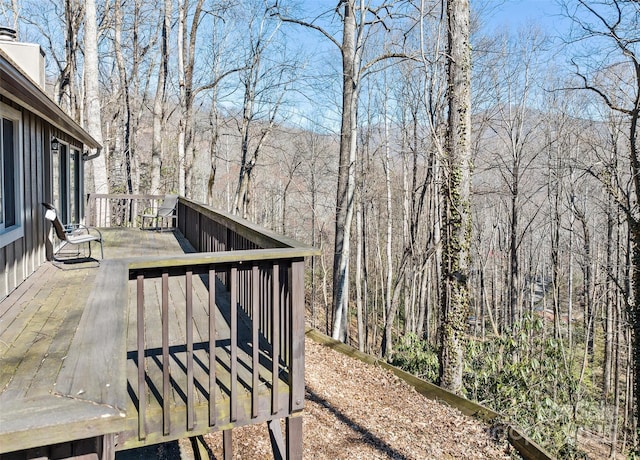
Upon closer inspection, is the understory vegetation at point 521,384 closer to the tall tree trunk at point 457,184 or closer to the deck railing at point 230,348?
the tall tree trunk at point 457,184

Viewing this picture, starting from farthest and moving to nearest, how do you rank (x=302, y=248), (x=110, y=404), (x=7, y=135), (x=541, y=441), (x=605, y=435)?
(x=605, y=435) < (x=541, y=441) < (x=7, y=135) < (x=302, y=248) < (x=110, y=404)

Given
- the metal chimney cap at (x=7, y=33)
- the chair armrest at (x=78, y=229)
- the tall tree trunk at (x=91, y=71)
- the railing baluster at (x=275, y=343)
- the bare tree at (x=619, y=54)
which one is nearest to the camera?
the railing baluster at (x=275, y=343)

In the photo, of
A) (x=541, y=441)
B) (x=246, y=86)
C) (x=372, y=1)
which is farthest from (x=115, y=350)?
(x=246, y=86)

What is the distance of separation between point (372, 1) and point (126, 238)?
8343 mm

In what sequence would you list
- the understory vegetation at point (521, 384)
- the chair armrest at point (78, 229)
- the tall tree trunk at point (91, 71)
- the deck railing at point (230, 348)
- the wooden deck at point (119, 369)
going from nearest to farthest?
the wooden deck at point (119, 369) < the deck railing at point (230, 348) < the understory vegetation at point (521, 384) < the chair armrest at point (78, 229) < the tall tree trunk at point (91, 71)

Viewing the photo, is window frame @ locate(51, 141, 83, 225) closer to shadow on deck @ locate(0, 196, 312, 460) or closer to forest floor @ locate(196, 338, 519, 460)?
shadow on deck @ locate(0, 196, 312, 460)

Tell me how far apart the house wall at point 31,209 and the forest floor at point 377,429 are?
107 inches

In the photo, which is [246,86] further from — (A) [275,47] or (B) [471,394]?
(B) [471,394]

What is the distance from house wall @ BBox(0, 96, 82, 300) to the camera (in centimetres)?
432

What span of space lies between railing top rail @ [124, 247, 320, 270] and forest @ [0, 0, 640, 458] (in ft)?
13.3

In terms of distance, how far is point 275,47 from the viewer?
1512 centimetres

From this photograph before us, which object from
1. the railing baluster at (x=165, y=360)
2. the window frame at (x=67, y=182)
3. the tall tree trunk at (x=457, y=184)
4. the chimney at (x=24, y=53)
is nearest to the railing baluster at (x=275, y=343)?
the railing baluster at (x=165, y=360)

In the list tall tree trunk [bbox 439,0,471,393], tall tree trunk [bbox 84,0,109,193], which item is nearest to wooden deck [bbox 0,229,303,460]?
tall tree trunk [bbox 439,0,471,393]

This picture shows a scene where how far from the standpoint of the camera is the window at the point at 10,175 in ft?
13.9
